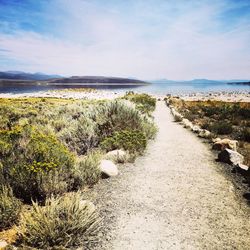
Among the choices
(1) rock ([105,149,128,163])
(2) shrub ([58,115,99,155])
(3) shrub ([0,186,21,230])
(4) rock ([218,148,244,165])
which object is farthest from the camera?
(2) shrub ([58,115,99,155])

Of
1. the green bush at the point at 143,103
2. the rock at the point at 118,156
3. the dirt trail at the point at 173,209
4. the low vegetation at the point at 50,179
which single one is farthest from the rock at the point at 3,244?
the green bush at the point at 143,103

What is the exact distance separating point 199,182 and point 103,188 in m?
2.47

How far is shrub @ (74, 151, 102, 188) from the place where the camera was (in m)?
5.92

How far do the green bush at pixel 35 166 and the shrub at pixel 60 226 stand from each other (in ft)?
2.96

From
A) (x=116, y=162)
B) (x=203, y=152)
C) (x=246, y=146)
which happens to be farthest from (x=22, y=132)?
(x=246, y=146)

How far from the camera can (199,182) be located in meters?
6.48

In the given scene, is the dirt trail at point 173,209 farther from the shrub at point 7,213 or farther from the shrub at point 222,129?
the shrub at point 222,129

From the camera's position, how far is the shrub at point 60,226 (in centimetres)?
371

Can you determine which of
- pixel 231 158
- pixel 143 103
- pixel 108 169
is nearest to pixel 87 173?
pixel 108 169

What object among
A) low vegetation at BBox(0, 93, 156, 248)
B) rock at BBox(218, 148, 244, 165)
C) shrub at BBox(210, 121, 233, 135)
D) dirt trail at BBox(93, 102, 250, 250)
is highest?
low vegetation at BBox(0, 93, 156, 248)

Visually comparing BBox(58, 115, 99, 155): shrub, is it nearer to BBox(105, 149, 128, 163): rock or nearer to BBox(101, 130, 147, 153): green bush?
BBox(101, 130, 147, 153): green bush

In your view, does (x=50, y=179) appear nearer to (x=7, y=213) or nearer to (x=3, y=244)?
(x=7, y=213)

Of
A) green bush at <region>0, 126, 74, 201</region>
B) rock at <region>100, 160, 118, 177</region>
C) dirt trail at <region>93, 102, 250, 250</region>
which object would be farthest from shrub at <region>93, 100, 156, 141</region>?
green bush at <region>0, 126, 74, 201</region>

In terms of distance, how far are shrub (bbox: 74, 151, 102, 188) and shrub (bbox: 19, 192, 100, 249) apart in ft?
5.12
